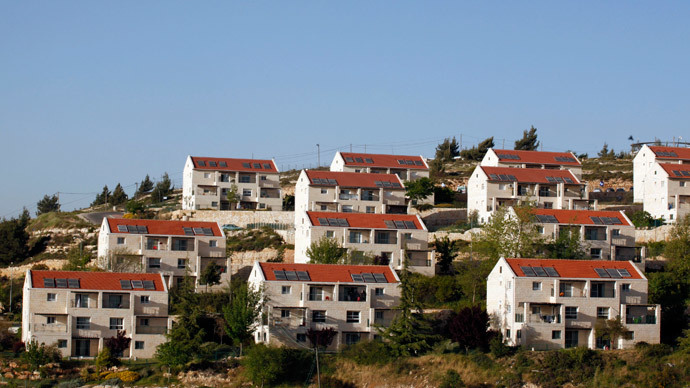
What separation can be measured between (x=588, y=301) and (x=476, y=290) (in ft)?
31.2

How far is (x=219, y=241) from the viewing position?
90.8m

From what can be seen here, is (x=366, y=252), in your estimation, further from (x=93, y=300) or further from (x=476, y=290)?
(x=93, y=300)

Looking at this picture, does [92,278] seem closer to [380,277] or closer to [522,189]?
[380,277]

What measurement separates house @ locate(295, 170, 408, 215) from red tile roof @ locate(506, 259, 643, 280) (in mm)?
31790

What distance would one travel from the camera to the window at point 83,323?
73.1 meters

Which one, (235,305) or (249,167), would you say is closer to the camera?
(235,305)

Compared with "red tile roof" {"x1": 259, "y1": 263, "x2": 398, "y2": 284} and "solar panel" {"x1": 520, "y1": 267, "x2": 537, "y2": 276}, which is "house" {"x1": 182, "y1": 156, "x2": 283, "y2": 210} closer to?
"red tile roof" {"x1": 259, "y1": 263, "x2": 398, "y2": 284}

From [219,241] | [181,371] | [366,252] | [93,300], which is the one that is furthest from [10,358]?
[366,252]

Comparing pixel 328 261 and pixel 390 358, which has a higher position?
pixel 328 261

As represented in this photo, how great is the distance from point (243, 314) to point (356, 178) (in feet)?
126

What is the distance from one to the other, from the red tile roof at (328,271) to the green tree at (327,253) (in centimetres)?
642

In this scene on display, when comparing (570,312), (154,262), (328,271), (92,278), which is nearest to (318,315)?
(328,271)

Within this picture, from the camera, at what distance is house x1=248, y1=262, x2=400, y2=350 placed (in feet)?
246

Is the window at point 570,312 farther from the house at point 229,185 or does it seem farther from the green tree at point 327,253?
the house at point 229,185
